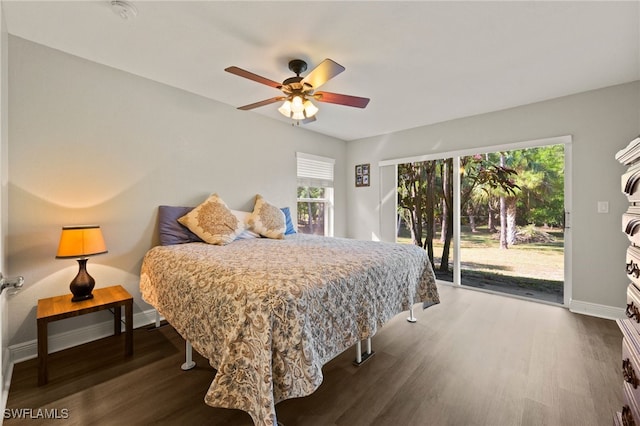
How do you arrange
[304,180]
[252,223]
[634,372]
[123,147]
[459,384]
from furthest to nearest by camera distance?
[304,180]
[252,223]
[123,147]
[459,384]
[634,372]

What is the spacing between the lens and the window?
4359 mm

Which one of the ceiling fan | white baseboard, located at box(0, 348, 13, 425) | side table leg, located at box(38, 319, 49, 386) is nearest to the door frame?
the ceiling fan

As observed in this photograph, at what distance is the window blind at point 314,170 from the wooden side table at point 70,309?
2.78 metres

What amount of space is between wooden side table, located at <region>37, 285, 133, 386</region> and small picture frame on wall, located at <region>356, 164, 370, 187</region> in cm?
383

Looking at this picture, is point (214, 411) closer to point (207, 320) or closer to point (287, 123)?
point (207, 320)

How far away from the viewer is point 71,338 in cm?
224

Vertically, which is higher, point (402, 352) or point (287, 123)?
point (287, 123)

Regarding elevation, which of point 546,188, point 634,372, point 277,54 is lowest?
point 634,372

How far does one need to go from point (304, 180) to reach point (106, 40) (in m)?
2.83

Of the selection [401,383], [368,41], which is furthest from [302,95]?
[401,383]

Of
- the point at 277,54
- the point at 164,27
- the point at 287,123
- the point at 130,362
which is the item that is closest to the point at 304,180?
the point at 287,123

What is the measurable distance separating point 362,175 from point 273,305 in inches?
158

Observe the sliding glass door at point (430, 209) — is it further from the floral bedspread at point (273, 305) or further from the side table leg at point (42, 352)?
the side table leg at point (42, 352)

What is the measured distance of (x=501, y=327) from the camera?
8.45ft
